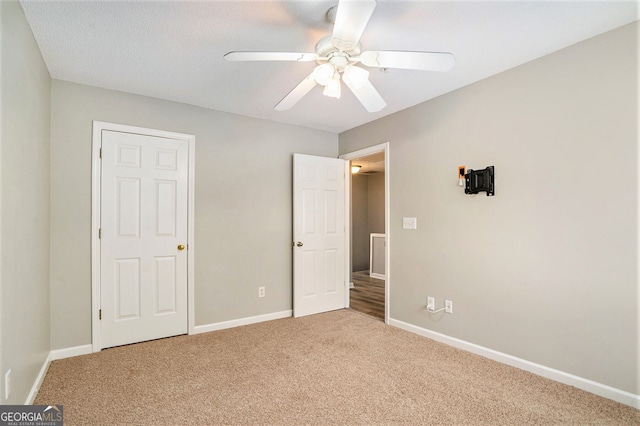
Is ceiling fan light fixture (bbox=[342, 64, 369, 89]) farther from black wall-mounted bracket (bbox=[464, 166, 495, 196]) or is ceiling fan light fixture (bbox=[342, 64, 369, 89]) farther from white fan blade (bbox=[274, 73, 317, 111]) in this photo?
black wall-mounted bracket (bbox=[464, 166, 495, 196])

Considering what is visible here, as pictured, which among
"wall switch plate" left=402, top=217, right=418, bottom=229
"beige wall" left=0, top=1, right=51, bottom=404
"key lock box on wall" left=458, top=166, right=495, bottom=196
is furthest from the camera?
"wall switch plate" left=402, top=217, right=418, bottom=229

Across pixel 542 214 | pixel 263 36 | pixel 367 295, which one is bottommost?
pixel 367 295

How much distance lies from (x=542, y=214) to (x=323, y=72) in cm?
192

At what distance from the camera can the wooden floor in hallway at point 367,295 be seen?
437 cm

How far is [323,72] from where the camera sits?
1866 millimetres

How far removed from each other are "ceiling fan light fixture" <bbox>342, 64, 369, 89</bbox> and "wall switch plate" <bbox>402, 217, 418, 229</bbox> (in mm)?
1843

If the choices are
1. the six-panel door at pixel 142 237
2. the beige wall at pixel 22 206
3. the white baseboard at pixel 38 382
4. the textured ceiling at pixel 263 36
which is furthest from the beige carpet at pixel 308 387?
the textured ceiling at pixel 263 36

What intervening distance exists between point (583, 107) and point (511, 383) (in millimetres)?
1990

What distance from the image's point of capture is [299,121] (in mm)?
4055

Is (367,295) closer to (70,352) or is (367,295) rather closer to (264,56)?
(70,352)

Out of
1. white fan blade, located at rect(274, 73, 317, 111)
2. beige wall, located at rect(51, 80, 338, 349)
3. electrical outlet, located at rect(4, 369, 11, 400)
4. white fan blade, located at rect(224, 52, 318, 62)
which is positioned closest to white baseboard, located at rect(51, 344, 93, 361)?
beige wall, located at rect(51, 80, 338, 349)

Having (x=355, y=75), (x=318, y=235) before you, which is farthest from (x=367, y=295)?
(x=355, y=75)

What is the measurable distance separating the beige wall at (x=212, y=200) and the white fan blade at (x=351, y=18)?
2.29 metres

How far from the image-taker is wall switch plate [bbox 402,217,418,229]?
3439 millimetres
